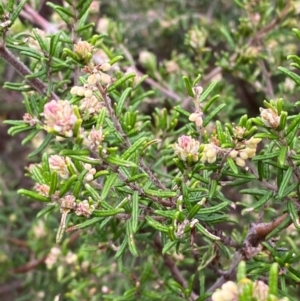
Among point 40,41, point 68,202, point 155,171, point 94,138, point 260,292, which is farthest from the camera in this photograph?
point 155,171

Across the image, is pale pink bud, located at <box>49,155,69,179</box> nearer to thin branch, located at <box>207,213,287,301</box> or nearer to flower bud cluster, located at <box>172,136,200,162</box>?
Answer: flower bud cluster, located at <box>172,136,200,162</box>

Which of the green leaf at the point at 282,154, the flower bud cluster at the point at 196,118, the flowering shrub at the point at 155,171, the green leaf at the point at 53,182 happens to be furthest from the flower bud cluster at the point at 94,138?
the green leaf at the point at 282,154

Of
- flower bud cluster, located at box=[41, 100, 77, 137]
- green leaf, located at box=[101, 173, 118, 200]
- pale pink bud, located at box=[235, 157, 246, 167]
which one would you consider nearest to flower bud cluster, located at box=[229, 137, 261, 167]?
pale pink bud, located at box=[235, 157, 246, 167]

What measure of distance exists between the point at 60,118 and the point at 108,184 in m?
0.19

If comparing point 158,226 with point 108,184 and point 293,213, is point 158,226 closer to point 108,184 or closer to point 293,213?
point 108,184

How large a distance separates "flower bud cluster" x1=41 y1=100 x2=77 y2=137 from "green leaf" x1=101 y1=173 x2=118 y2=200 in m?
0.17

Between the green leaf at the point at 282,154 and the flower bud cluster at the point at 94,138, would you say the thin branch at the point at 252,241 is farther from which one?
the flower bud cluster at the point at 94,138

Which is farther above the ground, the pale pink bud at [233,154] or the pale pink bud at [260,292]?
the pale pink bud at [233,154]

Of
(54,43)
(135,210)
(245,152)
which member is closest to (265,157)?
(245,152)

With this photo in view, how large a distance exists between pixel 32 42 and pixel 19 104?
1459 mm

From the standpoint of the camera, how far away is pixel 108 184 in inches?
34.5

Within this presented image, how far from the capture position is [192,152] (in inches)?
35.1

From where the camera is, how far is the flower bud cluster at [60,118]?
73cm

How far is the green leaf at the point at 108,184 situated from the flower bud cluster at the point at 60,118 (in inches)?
6.5
